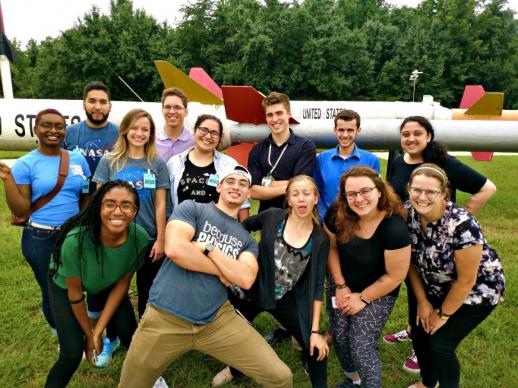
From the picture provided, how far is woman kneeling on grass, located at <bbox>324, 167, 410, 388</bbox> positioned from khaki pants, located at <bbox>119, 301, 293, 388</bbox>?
1.57 feet

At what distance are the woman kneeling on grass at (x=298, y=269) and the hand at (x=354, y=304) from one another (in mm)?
162

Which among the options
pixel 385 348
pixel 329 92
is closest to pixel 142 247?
pixel 385 348

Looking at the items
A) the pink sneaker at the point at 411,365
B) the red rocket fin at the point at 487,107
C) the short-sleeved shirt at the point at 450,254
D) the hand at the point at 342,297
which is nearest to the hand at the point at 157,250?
the hand at the point at 342,297

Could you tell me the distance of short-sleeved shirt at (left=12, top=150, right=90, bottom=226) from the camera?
7.94ft

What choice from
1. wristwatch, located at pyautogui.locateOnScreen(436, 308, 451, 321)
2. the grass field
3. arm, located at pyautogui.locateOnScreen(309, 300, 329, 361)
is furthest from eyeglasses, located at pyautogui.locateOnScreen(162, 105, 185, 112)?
wristwatch, located at pyautogui.locateOnScreen(436, 308, 451, 321)

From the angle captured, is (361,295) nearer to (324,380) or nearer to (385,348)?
(324,380)

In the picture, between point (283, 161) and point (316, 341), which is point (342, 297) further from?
point (283, 161)

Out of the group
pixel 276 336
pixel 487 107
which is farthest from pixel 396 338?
pixel 487 107

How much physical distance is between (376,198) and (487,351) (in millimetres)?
1811

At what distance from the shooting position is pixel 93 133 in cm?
296

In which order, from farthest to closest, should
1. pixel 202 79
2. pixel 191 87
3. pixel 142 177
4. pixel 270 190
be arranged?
1. pixel 202 79
2. pixel 191 87
3. pixel 270 190
4. pixel 142 177

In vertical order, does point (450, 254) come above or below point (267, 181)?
below

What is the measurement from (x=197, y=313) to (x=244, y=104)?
8.81ft

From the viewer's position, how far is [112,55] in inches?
1065
